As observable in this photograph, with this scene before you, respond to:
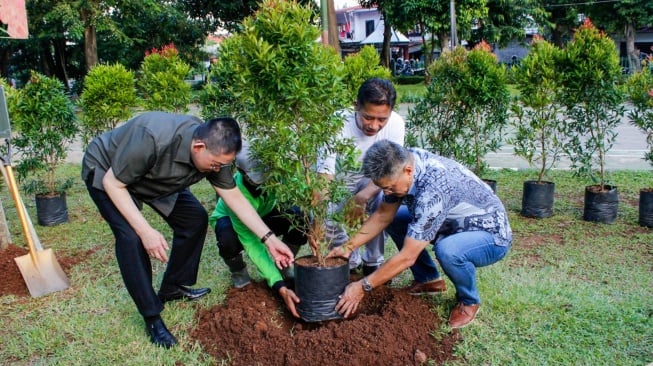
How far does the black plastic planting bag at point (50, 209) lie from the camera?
21.4 ft

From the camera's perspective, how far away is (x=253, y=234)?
151 inches

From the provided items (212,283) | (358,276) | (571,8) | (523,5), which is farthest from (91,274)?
(571,8)

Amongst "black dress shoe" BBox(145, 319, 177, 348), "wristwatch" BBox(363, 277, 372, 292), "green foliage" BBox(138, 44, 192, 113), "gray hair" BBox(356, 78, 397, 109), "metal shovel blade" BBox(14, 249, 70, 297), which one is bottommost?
"black dress shoe" BBox(145, 319, 177, 348)

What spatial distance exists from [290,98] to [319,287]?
43.6 inches

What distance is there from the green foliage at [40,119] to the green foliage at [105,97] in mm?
260

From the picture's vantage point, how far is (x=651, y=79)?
591cm

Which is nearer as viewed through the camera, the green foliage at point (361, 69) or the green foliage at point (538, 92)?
the green foliage at point (538, 92)

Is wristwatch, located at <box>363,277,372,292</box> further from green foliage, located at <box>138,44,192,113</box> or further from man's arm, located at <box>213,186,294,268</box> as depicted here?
green foliage, located at <box>138,44,192,113</box>

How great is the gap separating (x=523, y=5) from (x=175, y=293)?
94.8 feet

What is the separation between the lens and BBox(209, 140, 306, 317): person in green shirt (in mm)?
3635

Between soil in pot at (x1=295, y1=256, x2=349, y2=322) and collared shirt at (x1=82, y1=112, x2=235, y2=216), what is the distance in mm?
721

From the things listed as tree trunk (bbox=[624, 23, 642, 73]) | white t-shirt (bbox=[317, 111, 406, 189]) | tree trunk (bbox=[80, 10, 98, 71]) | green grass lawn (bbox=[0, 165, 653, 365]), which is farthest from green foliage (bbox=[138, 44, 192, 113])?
tree trunk (bbox=[624, 23, 642, 73])

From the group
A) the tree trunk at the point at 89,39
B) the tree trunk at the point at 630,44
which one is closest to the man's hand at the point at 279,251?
the tree trunk at the point at 89,39

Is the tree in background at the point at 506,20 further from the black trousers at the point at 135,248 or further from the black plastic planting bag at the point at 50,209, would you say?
the black trousers at the point at 135,248
